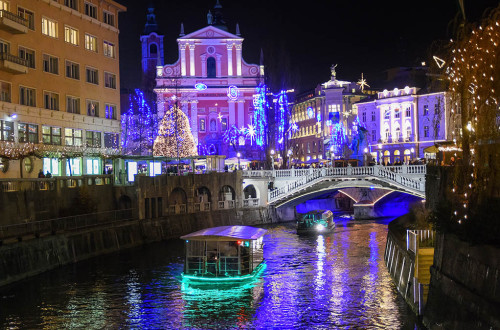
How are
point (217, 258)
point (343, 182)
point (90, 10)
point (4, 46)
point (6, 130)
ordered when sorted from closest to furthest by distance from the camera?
point (217, 258) < point (4, 46) < point (6, 130) < point (90, 10) < point (343, 182)

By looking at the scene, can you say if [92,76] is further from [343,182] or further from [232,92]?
[232,92]

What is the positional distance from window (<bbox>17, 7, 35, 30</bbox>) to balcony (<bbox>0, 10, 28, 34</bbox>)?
3.41 ft

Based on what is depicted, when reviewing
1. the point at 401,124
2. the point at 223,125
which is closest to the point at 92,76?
the point at 223,125

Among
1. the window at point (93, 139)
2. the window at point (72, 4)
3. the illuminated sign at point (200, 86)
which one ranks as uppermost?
the window at point (72, 4)

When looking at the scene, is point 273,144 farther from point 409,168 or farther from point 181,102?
point 409,168

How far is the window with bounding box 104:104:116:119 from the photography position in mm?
69625

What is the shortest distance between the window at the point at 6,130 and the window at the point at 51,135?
4387 millimetres

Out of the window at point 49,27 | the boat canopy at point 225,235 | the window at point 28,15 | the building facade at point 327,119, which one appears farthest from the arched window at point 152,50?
the boat canopy at point 225,235

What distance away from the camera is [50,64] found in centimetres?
6075

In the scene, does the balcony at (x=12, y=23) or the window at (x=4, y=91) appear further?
the window at (x=4, y=91)

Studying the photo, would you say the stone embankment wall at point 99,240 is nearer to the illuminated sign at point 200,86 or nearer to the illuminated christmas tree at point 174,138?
the illuminated christmas tree at point 174,138

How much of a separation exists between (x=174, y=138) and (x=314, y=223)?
28772 millimetres

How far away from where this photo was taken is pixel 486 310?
20656mm

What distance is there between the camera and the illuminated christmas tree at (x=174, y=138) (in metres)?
84.5
